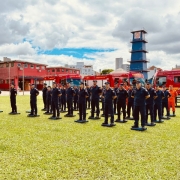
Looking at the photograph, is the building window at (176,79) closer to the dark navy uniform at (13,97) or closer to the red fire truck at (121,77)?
the red fire truck at (121,77)

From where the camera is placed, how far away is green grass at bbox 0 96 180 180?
4473 mm

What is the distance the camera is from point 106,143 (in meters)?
6.58

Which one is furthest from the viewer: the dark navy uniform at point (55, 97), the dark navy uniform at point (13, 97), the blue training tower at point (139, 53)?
the blue training tower at point (139, 53)

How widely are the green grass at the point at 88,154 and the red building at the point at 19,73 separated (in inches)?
1677

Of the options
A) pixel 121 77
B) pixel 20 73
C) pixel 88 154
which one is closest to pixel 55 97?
pixel 88 154

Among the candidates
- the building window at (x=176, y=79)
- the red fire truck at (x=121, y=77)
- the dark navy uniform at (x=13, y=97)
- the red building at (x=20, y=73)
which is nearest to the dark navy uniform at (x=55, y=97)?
the dark navy uniform at (x=13, y=97)

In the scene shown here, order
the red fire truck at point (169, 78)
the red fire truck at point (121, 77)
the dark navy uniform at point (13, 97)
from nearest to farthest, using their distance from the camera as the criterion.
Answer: the dark navy uniform at point (13, 97), the red fire truck at point (169, 78), the red fire truck at point (121, 77)

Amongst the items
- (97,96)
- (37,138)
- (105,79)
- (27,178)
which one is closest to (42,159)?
(27,178)

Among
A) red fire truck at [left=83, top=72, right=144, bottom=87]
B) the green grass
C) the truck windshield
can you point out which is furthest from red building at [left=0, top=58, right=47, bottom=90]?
the green grass

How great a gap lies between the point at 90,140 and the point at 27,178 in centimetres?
295

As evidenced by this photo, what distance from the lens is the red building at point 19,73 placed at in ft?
160

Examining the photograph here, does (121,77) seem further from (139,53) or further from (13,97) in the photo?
(139,53)

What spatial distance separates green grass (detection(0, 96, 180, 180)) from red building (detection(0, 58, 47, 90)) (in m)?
42.6

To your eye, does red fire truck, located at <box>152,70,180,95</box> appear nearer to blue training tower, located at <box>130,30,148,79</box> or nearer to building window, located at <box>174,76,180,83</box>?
building window, located at <box>174,76,180,83</box>
